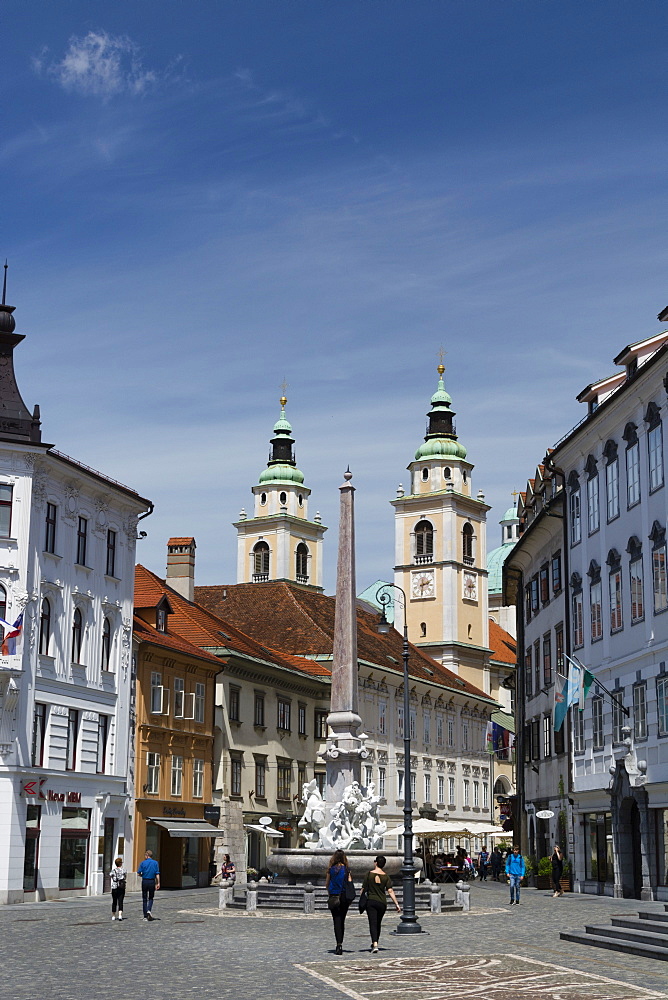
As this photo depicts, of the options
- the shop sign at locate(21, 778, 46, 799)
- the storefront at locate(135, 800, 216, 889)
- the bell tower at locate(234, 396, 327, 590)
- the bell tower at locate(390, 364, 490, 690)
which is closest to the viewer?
the shop sign at locate(21, 778, 46, 799)

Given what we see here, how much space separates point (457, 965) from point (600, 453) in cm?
2452

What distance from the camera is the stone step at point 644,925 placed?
22.5 m

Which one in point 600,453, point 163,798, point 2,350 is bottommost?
point 163,798

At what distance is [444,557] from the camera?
120188mm

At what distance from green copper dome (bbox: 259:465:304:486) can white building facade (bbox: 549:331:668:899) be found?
95.3m

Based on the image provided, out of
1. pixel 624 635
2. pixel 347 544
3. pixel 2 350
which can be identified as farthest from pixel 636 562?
pixel 2 350

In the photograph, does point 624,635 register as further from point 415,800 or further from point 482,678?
point 482,678

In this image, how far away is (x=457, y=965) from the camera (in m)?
19.6

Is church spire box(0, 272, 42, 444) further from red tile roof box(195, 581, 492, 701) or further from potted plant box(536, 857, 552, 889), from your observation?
red tile roof box(195, 581, 492, 701)

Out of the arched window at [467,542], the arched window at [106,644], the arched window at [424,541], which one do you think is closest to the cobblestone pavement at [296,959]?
the arched window at [106,644]

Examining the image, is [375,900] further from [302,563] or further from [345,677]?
[302,563]

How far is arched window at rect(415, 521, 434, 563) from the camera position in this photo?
401ft

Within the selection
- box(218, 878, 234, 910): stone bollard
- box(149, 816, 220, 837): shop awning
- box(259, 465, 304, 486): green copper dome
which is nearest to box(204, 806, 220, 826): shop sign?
box(149, 816, 220, 837): shop awning

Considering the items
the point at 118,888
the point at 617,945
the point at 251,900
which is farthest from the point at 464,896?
the point at 617,945
